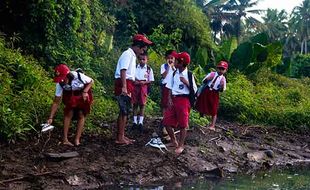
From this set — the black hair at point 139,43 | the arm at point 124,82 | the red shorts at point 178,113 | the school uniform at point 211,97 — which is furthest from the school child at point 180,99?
the school uniform at point 211,97

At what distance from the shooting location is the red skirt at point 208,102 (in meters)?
10.4

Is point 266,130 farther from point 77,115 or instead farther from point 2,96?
point 2,96

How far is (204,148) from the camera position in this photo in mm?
8977

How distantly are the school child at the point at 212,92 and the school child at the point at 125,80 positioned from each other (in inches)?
99.9

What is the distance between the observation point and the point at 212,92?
408 inches

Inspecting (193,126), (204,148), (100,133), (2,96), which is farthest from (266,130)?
(2,96)

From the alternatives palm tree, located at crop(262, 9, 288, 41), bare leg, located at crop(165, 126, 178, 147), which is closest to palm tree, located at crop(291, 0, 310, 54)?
palm tree, located at crop(262, 9, 288, 41)

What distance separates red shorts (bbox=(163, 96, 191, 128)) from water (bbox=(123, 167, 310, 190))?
1154mm

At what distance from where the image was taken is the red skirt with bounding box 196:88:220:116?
1039 cm

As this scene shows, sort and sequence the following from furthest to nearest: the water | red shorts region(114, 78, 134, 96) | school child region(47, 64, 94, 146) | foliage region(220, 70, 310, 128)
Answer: foliage region(220, 70, 310, 128)
red shorts region(114, 78, 134, 96)
school child region(47, 64, 94, 146)
the water

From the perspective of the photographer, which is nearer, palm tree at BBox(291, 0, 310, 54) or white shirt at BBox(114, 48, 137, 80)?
white shirt at BBox(114, 48, 137, 80)

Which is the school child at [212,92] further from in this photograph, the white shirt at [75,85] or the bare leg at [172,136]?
the white shirt at [75,85]

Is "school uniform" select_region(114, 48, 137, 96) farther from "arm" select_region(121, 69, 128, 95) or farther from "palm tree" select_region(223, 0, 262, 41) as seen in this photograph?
"palm tree" select_region(223, 0, 262, 41)

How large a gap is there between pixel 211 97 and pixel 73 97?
3739mm
